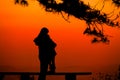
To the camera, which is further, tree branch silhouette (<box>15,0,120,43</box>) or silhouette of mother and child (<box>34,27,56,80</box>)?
tree branch silhouette (<box>15,0,120,43</box>)

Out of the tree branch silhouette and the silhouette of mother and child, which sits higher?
the tree branch silhouette

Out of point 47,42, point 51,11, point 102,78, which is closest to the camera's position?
point 47,42

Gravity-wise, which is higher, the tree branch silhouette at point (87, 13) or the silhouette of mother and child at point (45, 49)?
the tree branch silhouette at point (87, 13)

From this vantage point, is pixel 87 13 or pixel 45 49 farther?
pixel 87 13

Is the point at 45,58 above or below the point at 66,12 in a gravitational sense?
below

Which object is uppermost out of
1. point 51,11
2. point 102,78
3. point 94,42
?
point 51,11

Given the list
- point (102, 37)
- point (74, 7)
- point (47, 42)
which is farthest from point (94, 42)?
point (47, 42)

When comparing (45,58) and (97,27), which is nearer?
(45,58)

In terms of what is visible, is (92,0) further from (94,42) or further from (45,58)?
(45,58)

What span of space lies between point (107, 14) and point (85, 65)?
102 cm

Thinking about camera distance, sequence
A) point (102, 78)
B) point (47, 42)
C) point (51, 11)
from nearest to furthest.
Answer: point (47, 42) → point (51, 11) → point (102, 78)

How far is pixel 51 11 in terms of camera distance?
23.9ft

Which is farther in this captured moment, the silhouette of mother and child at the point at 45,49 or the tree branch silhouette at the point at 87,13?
the tree branch silhouette at the point at 87,13

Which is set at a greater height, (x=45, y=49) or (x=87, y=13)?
(x=87, y=13)
